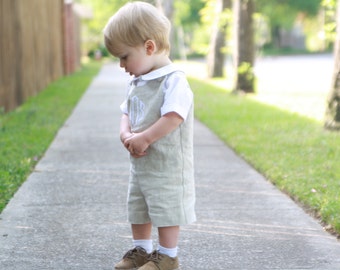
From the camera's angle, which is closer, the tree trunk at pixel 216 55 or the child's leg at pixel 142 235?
the child's leg at pixel 142 235

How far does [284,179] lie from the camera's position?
5.76m

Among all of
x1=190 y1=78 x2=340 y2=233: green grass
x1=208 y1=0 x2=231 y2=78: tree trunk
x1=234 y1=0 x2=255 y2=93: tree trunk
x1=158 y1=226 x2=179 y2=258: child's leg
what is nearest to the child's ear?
x1=158 y1=226 x2=179 y2=258: child's leg

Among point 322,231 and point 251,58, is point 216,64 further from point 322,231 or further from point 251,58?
point 322,231

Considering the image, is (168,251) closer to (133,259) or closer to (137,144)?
(133,259)

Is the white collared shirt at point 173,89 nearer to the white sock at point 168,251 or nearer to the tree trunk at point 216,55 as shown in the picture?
the white sock at point 168,251

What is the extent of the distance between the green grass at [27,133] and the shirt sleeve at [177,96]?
199cm

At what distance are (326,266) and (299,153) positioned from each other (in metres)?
3.48

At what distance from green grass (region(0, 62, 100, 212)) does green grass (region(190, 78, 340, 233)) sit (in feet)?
6.83

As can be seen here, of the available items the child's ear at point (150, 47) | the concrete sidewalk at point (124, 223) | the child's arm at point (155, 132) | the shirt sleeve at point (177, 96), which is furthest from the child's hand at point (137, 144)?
the concrete sidewalk at point (124, 223)

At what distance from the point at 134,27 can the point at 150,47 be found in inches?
5.3

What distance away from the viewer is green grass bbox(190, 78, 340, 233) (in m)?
5.17

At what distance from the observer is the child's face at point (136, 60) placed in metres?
3.32

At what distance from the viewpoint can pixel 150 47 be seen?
131 inches

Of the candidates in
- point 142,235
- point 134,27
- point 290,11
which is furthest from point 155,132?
point 290,11
